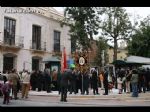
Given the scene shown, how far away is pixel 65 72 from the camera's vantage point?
20.3 m

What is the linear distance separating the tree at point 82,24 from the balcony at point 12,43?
4398 mm

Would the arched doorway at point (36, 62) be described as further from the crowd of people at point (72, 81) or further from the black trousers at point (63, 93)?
the black trousers at point (63, 93)

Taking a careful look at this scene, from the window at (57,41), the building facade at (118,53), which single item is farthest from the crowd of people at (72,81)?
the window at (57,41)

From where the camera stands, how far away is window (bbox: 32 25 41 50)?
34.3 meters

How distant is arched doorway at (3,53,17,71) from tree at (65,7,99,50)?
5.59m

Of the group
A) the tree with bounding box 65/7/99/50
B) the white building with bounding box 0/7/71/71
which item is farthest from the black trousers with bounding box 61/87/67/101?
the tree with bounding box 65/7/99/50

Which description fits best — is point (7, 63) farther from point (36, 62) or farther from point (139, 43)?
point (139, 43)

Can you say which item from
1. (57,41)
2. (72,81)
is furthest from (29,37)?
(72,81)

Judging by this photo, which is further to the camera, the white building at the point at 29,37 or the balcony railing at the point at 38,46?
the balcony railing at the point at 38,46

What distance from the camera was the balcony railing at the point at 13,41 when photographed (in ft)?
100

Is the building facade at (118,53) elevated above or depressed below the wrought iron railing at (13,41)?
below

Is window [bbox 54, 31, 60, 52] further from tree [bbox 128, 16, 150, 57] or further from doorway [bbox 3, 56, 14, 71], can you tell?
tree [bbox 128, 16, 150, 57]

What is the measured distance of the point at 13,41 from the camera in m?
31.8

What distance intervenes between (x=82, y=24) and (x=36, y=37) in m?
4.51
